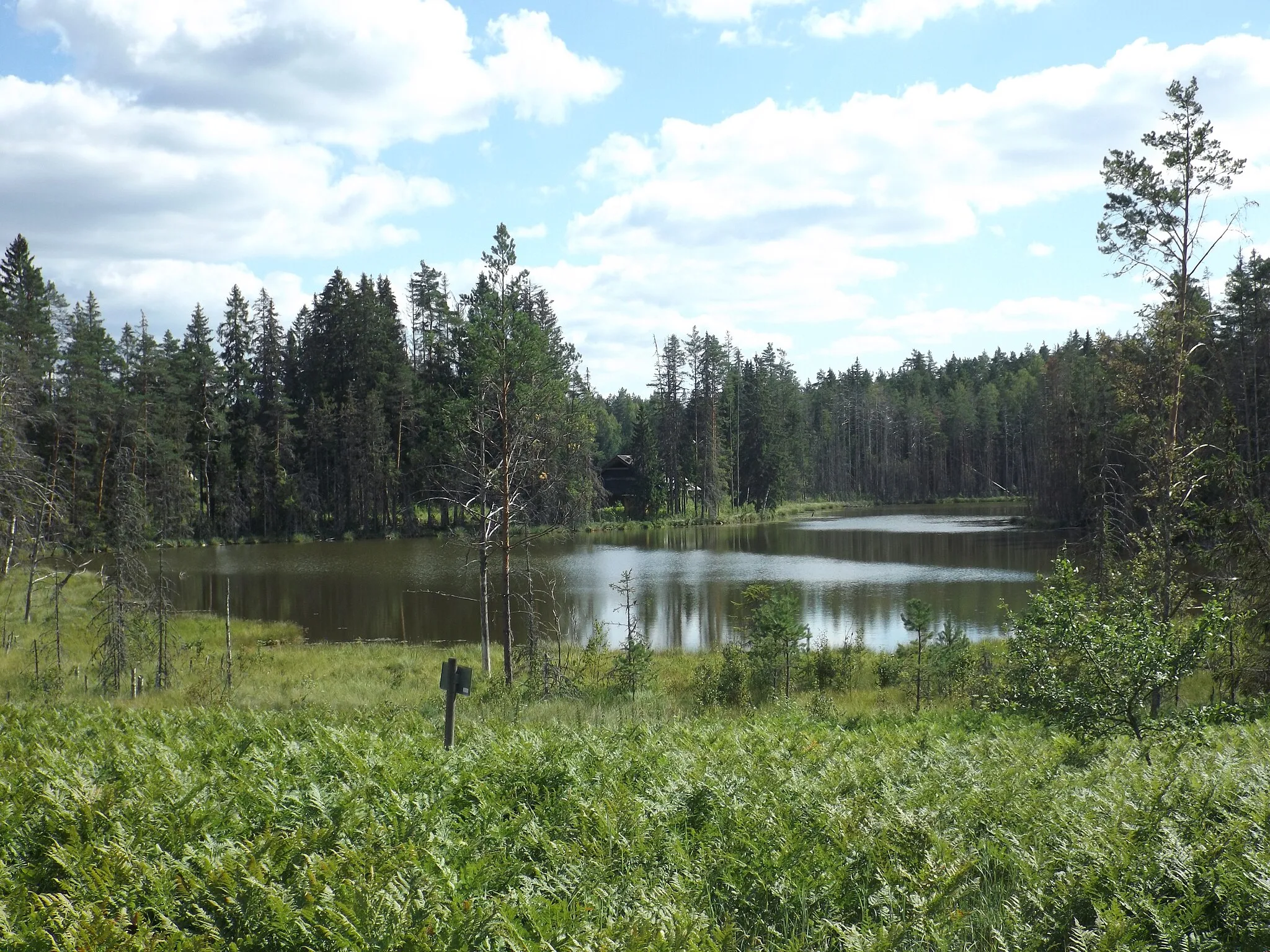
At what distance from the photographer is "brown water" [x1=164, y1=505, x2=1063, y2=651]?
2952cm

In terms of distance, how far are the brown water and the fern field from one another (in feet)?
41.1

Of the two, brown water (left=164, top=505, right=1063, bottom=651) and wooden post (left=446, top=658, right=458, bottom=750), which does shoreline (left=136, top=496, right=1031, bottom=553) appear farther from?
wooden post (left=446, top=658, right=458, bottom=750)

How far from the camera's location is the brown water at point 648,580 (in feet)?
96.8

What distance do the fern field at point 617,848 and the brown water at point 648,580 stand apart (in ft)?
41.1

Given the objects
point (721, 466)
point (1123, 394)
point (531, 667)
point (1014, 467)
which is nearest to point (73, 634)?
point (531, 667)

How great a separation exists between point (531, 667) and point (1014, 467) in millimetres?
105968

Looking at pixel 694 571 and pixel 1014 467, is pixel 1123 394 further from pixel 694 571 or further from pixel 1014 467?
pixel 1014 467

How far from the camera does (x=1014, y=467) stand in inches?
4328

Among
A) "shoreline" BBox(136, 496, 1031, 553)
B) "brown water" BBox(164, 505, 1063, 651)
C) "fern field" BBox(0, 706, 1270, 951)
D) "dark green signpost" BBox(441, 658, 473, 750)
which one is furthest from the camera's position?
"shoreline" BBox(136, 496, 1031, 553)

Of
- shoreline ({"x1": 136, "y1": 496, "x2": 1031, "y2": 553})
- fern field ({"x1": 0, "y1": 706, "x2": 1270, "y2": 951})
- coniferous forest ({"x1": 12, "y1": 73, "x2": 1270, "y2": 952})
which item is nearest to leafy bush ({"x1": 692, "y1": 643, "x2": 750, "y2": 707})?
coniferous forest ({"x1": 12, "y1": 73, "x2": 1270, "y2": 952})

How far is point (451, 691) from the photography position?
28.2 ft

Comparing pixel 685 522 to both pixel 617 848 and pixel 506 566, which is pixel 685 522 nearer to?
pixel 506 566

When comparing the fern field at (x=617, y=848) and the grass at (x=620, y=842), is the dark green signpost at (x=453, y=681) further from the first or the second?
the fern field at (x=617, y=848)

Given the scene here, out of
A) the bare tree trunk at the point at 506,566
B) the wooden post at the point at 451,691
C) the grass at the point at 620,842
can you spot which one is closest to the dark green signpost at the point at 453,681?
the wooden post at the point at 451,691
